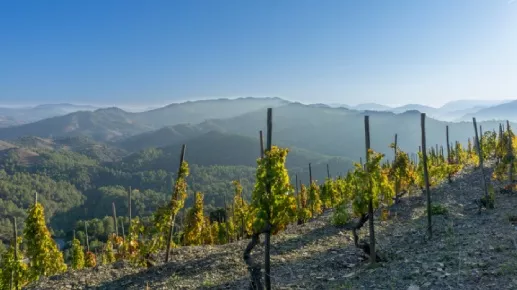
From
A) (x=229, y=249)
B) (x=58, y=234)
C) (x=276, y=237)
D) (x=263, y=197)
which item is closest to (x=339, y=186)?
(x=276, y=237)

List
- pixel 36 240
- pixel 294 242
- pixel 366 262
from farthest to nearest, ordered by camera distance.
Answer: pixel 36 240
pixel 294 242
pixel 366 262

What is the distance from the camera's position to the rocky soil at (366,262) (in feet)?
34.1

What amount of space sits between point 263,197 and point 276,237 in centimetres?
1185

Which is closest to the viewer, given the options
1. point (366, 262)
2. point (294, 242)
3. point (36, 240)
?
point (366, 262)

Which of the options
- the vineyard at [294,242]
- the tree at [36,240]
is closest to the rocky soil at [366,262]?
the vineyard at [294,242]

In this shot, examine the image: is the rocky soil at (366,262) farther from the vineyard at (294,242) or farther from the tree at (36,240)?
the tree at (36,240)

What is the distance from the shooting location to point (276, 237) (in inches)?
869

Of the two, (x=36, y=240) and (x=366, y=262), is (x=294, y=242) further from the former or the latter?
(x=36, y=240)

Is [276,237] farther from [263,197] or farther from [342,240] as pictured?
[263,197]

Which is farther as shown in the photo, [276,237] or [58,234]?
[58,234]

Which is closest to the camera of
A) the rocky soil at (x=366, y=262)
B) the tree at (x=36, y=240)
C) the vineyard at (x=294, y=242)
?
the rocky soil at (x=366, y=262)

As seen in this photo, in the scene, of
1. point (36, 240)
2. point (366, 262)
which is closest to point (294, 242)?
point (366, 262)

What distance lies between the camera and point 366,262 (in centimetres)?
1347

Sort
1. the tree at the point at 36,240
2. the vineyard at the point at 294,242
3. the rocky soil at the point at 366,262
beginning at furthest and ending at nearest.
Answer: the tree at the point at 36,240
the vineyard at the point at 294,242
the rocky soil at the point at 366,262
